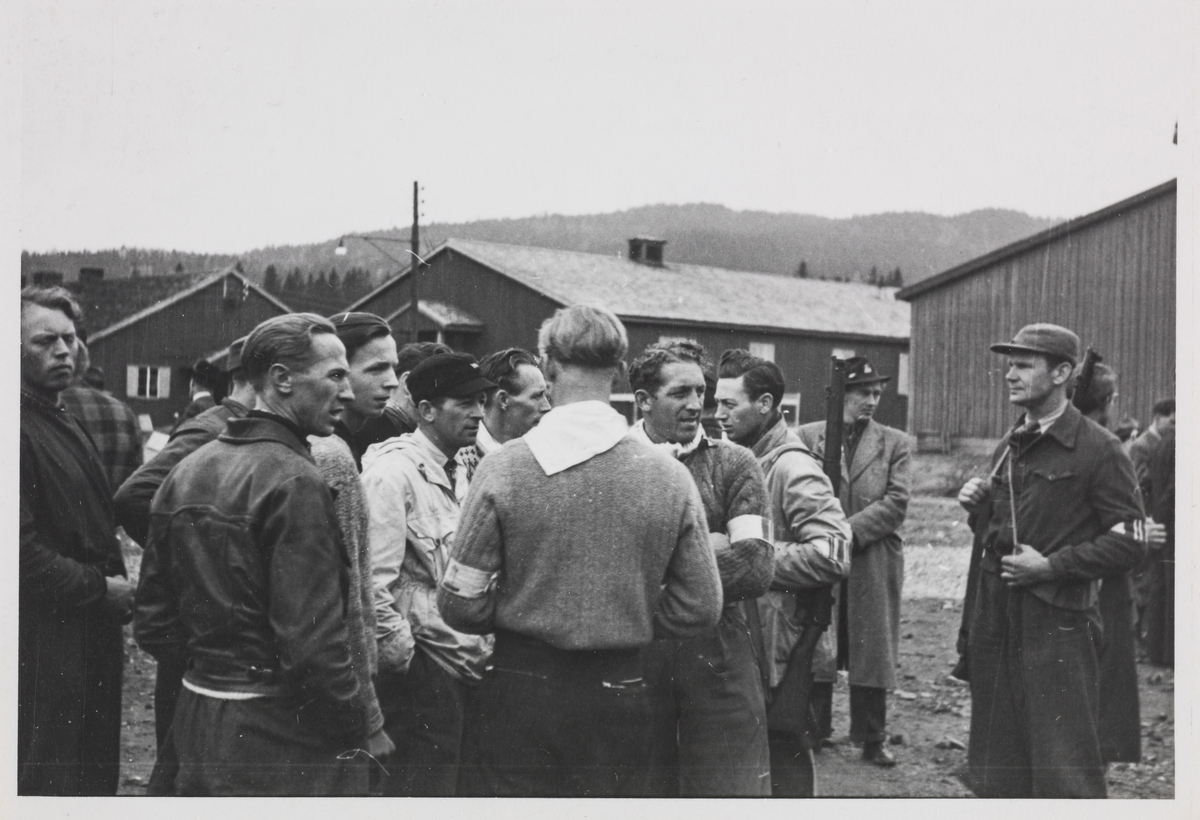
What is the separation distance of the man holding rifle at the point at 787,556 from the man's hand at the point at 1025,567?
66 centimetres

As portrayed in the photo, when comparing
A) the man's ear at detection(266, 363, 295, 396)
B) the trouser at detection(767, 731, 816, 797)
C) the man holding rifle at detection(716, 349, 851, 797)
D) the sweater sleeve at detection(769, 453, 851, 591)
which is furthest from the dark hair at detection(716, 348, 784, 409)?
the man's ear at detection(266, 363, 295, 396)

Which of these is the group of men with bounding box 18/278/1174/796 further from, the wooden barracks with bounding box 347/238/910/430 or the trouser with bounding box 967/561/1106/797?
the wooden barracks with bounding box 347/238/910/430

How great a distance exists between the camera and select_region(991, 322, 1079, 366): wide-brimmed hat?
4.03 m

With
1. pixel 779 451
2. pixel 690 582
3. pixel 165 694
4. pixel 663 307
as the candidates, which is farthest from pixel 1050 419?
pixel 663 307

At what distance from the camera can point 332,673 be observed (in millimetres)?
2627

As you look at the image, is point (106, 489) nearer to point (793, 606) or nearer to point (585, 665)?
point (585, 665)

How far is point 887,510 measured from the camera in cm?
551

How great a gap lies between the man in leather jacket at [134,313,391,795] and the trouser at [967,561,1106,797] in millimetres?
2488

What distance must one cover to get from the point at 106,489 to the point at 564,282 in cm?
1059

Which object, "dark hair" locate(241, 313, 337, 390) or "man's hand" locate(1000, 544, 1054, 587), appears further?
"man's hand" locate(1000, 544, 1054, 587)

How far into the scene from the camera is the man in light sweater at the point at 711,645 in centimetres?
324

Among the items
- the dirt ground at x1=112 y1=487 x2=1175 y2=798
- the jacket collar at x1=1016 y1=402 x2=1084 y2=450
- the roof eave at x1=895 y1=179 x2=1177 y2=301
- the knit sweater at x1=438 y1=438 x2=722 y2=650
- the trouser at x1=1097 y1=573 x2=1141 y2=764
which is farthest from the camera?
the dirt ground at x1=112 y1=487 x2=1175 y2=798

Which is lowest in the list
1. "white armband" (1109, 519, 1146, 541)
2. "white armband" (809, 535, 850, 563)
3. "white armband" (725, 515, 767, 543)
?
"white armband" (809, 535, 850, 563)

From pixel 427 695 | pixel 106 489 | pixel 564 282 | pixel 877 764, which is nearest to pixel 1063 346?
pixel 877 764
